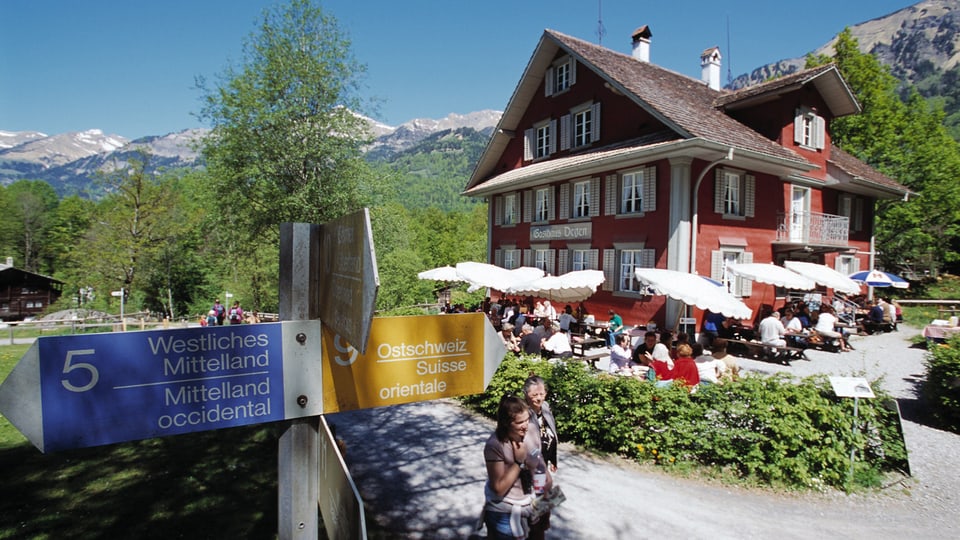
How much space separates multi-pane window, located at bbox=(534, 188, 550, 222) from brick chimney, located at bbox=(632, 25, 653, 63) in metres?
7.91

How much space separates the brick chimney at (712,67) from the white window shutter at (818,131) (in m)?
5.02

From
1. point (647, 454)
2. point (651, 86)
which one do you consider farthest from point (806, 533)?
point (651, 86)

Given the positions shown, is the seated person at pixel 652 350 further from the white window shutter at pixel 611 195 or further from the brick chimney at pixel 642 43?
the brick chimney at pixel 642 43

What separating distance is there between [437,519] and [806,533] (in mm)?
3808

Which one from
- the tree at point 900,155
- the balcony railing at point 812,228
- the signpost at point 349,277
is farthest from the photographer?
the tree at point 900,155

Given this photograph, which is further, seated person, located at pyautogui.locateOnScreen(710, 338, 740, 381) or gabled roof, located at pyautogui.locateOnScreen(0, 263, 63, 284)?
gabled roof, located at pyautogui.locateOnScreen(0, 263, 63, 284)

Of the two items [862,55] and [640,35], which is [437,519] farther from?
[862,55]

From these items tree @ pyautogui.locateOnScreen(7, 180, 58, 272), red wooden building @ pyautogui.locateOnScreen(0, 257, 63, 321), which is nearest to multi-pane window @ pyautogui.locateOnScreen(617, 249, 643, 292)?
red wooden building @ pyautogui.locateOnScreen(0, 257, 63, 321)

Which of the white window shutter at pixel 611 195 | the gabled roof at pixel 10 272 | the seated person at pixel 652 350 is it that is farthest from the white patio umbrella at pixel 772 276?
the gabled roof at pixel 10 272

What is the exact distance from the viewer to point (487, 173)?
25438 millimetres

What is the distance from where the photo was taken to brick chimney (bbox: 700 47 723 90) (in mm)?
22156

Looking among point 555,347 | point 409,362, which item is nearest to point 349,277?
point 409,362

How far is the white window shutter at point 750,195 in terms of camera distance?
16.5m

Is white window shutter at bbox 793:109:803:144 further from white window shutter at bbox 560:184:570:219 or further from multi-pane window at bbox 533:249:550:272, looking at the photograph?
multi-pane window at bbox 533:249:550:272
